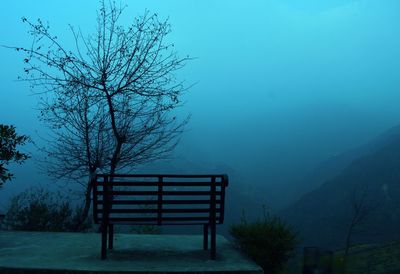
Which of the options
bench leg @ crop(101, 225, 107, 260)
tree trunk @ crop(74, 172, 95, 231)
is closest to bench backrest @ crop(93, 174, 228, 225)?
bench leg @ crop(101, 225, 107, 260)

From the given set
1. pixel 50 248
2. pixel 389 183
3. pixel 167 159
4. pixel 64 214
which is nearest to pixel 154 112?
pixel 167 159

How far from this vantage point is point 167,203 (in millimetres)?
6004

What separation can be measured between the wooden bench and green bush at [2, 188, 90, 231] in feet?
10.8

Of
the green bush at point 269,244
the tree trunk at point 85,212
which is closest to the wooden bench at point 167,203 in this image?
the green bush at point 269,244

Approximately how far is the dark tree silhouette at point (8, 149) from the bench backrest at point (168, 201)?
1.73 m

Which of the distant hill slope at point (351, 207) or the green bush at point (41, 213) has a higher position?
the green bush at point (41, 213)

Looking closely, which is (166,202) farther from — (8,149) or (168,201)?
(8,149)

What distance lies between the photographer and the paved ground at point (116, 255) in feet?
17.4

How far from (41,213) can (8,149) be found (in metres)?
2.23

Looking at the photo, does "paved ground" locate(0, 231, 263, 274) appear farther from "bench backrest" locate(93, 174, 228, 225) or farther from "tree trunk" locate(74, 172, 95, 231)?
"tree trunk" locate(74, 172, 95, 231)

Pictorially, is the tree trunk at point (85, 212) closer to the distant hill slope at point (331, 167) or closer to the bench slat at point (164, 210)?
the bench slat at point (164, 210)

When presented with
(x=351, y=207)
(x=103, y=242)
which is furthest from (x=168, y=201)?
(x=351, y=207)

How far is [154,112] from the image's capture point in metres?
9.75

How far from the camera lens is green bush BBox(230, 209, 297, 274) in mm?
6227
